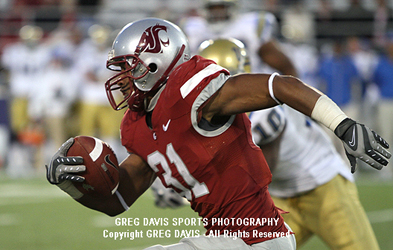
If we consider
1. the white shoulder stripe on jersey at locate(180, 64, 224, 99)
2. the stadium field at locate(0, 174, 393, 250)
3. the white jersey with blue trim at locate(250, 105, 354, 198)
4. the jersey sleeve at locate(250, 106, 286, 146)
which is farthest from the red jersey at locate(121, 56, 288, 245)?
the stadium field at locate(0, 174, 393, 250)

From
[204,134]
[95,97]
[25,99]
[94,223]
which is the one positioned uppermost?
[204,134]

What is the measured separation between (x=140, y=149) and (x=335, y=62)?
24.9 ft

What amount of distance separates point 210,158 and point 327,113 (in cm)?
53

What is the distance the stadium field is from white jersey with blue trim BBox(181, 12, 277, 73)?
1.49m

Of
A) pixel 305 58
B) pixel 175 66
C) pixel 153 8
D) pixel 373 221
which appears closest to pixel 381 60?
pixel 305 58

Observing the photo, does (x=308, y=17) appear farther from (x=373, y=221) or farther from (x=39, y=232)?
(x=39, y=232)

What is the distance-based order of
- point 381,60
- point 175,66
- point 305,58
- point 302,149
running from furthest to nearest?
point 305,58 → point 381,60 → point 302,149 → point 175,66

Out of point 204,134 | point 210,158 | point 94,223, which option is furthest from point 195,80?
point 94,223

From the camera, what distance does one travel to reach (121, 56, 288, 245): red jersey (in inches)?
88.0

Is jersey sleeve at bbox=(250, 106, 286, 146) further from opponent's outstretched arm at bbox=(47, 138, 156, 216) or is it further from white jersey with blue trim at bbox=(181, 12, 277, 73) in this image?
white jersey with blue trim at bbox=(181, 12, 277, 73)

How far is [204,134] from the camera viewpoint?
2.27 meters

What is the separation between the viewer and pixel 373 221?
521cm

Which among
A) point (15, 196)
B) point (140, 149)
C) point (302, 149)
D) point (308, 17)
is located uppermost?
point (140, 149)

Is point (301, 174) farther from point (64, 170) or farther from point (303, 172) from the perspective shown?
point (64, 170)
